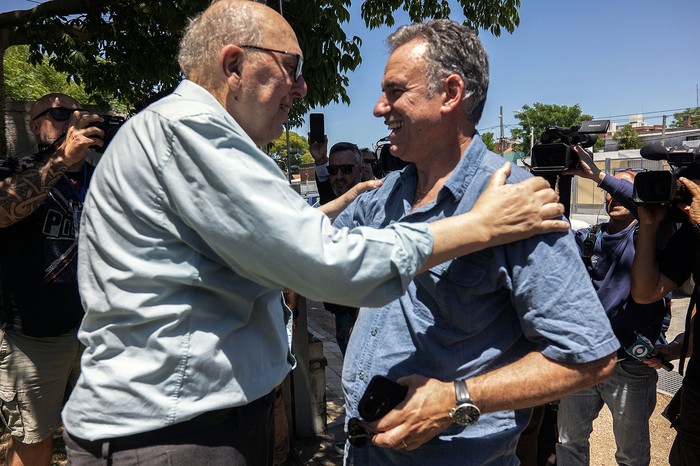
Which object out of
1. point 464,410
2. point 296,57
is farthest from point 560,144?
point 464,410

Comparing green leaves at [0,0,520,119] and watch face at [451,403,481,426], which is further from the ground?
green leaves at [0,0,520,119]

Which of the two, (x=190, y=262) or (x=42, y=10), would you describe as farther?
(x=42, y=10)

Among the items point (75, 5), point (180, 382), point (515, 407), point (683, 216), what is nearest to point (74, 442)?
point (180, 382)

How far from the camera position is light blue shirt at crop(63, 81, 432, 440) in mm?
1139

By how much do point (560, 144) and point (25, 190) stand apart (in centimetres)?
268

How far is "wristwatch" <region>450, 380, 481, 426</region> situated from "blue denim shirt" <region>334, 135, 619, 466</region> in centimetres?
13

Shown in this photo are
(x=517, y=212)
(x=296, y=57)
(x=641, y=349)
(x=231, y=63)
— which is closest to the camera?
(x=517, y=212)

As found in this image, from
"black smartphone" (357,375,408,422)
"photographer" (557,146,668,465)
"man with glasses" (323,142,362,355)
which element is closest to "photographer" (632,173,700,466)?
"photographer" (557,146,668,465)

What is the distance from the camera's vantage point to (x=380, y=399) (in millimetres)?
1332

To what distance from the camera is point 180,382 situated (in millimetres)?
1254

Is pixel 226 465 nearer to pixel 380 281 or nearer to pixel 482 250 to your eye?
pixel 380 281

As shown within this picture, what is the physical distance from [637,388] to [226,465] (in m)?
2.72

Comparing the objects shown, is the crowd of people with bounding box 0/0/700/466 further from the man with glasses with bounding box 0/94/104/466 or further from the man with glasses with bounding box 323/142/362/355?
the man with glasses with bounding box 323/142/362/355

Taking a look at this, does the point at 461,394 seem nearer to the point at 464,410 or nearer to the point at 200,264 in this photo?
the point at 464,410
